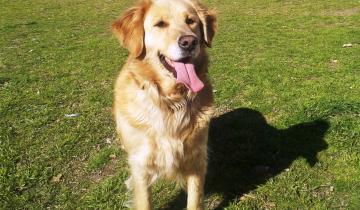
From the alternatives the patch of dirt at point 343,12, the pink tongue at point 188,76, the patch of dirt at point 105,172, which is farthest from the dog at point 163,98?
the patch of dirt at point 343,12

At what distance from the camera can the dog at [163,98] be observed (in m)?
3.84

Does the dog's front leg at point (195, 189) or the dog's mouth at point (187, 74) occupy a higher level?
the dog's mouth at point (187, 74)

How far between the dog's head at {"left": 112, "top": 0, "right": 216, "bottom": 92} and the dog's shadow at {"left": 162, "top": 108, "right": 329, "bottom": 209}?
5.05 ft

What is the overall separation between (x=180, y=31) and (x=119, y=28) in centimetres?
64

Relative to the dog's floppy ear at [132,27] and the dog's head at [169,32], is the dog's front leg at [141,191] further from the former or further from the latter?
the dog's floppy ear at [132,27]

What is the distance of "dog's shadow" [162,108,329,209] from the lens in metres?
4.77

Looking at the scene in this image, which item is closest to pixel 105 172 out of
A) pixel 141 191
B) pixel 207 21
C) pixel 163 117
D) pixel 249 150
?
pixel 141 191

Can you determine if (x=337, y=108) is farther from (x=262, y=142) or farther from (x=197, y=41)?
(x=197, y=41)

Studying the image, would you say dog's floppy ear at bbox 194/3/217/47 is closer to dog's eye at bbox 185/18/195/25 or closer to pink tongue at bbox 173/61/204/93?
dog's eye at bbox 185/18/195/25

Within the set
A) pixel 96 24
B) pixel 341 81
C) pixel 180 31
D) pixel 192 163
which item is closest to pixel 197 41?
pixel 180 31

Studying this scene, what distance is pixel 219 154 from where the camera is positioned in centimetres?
536

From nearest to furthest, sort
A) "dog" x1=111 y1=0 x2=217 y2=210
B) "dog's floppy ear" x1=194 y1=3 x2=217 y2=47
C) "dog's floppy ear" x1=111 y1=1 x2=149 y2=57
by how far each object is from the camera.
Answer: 1. "dog" x1=111 y1=0 x2=217 y2=210
2. "dog's floppy ear" x1=111 y1=1 x2=149 y2=57
3. "dog's floppy ear" x1=194 y1=3 x2=217 y2=47

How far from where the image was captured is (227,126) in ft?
19.7

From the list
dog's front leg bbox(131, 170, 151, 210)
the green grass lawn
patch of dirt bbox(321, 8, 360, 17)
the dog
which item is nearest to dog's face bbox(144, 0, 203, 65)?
the dog
